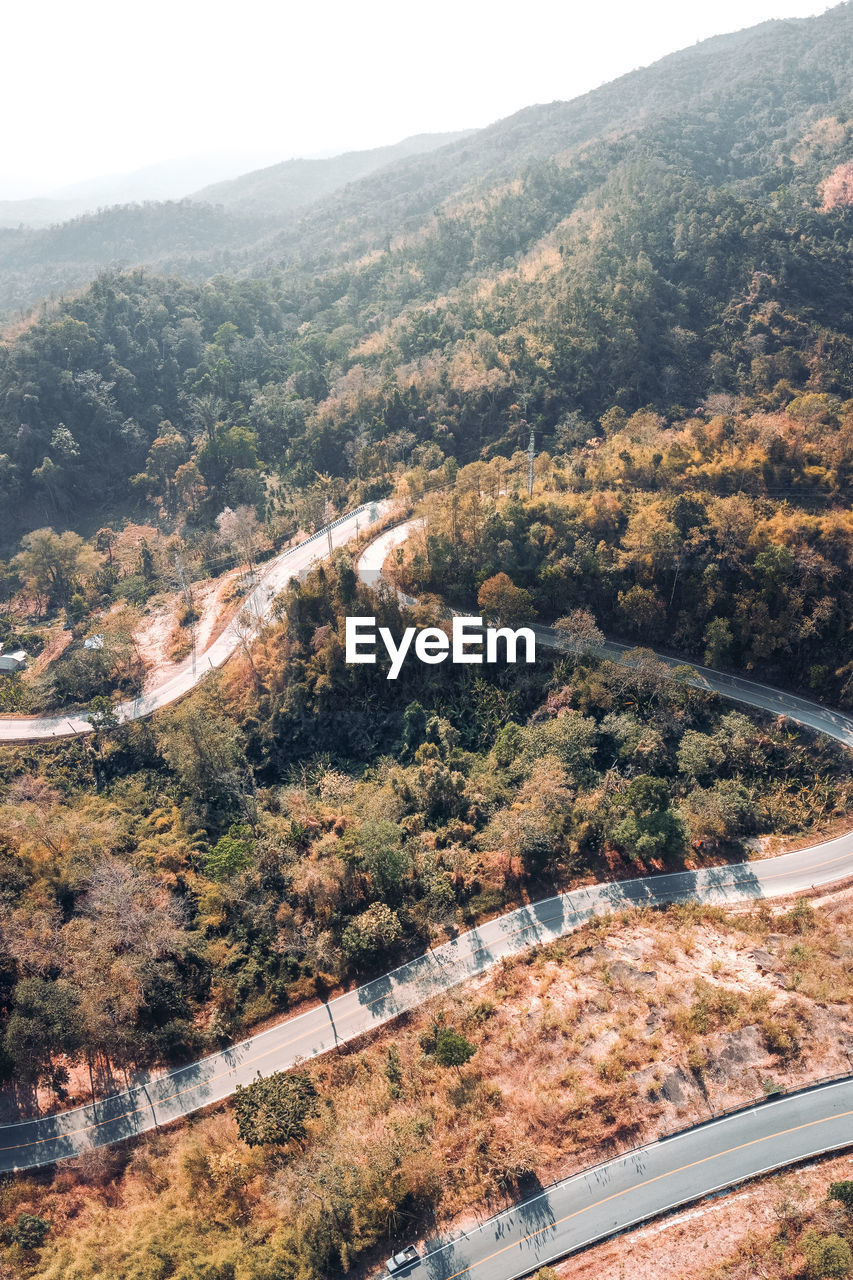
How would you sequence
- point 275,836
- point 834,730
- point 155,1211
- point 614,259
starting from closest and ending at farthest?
point 155,1211 → point 275,836 → point 834,730 → point 614,259

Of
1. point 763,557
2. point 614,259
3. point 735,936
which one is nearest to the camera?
point 735,936

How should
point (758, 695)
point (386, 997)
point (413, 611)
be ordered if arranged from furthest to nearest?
1. point (413, 611)
2. point (758, 695)
3. point (386, 997)

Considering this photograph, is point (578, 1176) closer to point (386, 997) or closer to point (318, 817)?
point (386, 997)

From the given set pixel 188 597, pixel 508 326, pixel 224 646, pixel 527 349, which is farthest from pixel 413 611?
pixel 508 326

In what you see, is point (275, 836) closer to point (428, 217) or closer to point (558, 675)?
point (558, 675)

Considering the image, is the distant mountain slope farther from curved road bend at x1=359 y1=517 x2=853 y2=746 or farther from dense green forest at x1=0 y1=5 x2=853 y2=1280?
curved road bend at x1=359 y1=517 x2=853 y2=746

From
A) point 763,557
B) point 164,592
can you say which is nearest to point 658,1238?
point 763,557
